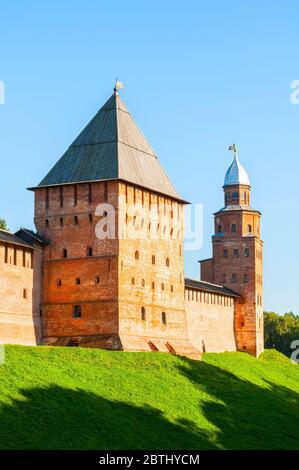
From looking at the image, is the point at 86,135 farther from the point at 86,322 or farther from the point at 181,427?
the point at 181,427

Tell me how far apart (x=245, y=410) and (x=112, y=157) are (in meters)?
14.4

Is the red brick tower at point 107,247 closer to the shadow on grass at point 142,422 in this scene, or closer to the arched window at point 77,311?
the arched window at point 77,311

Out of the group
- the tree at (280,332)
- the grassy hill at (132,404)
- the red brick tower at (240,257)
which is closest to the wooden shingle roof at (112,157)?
A: the grassy hill at (132,404)

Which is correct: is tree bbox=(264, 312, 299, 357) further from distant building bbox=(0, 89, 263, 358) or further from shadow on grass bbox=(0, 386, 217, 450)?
shadow on grass bbox=(0, 386, 217, 450)

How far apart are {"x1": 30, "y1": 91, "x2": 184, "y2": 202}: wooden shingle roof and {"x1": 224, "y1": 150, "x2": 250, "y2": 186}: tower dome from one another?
1907cm

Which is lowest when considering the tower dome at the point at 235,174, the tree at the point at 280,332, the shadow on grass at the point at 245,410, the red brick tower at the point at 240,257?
the shadow on grass at the point at 245,410

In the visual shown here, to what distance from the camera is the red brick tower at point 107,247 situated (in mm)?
47875

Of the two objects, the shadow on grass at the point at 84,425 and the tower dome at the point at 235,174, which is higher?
the tower dome at the point at 235,174

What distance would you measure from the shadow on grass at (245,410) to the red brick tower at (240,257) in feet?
53.0

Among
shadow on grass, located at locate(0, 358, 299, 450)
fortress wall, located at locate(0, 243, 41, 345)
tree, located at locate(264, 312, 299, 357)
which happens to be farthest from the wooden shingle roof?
tree, located at locate(264, 312, 299, 357)

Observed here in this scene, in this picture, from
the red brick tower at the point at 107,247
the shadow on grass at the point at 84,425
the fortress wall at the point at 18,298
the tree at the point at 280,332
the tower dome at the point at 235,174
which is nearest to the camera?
the shadow on grass at the point at 84,425

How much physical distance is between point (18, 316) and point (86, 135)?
11.2m

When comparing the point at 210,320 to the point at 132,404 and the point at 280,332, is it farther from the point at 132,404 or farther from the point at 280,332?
the point at 280,332
